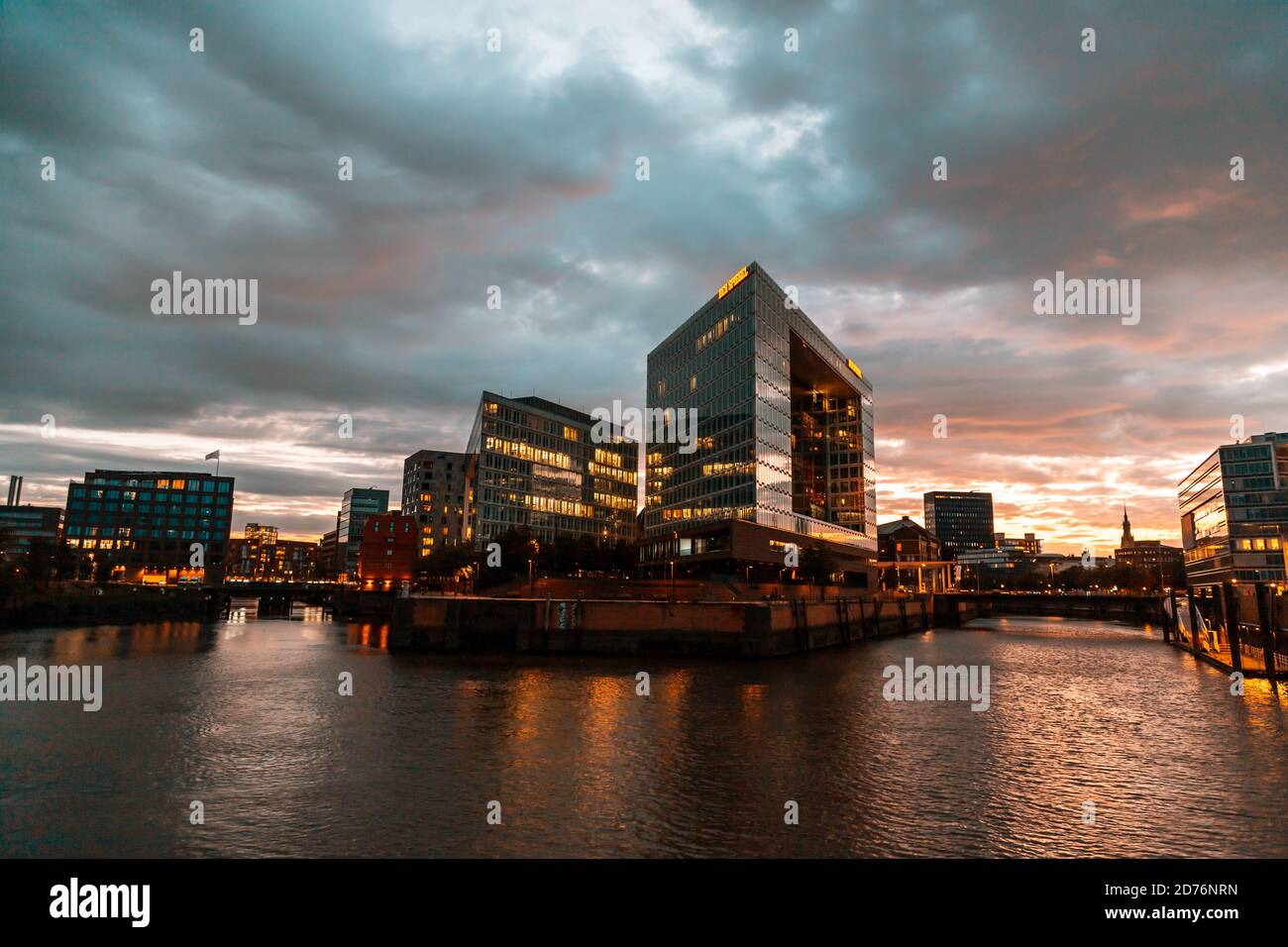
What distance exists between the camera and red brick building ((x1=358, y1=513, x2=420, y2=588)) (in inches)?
7244

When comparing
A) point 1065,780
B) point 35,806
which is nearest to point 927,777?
point 1065,780

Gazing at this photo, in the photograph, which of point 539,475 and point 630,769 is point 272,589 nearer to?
point 539,475

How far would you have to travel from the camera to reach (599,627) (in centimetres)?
6594

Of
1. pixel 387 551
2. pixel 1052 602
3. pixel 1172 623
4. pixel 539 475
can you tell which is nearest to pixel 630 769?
pixel 1172 623

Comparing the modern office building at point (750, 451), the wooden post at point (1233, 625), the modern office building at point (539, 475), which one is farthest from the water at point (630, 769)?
the modern office building at point (539, 475)

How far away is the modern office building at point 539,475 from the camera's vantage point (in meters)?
166

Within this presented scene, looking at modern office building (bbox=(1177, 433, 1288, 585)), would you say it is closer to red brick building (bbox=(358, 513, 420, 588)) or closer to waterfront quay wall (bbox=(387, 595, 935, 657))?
waterfront quay wall (bbox=(387, 595, 935, 657))

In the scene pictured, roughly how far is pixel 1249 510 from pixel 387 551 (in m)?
194

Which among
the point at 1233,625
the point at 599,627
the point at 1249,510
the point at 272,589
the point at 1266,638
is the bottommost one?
the point at 272,589

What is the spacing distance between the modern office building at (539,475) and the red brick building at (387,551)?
27.3 meters

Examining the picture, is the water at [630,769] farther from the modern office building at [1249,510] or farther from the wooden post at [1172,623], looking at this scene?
the modern office building at [1249,510]

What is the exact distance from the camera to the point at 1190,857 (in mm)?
18188
